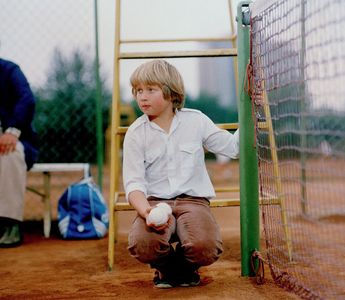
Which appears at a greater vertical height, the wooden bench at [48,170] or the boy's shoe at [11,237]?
the wooden bench at [48,170]

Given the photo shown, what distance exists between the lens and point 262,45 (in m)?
2.42

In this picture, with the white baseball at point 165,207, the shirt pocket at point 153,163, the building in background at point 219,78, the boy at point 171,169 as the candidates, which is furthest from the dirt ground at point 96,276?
the building in background at point 219,78

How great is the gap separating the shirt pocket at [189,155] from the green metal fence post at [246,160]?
207 millimetres

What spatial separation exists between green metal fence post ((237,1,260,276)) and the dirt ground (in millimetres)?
198

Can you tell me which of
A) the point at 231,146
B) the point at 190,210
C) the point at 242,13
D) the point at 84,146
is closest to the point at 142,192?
the point at 190,210

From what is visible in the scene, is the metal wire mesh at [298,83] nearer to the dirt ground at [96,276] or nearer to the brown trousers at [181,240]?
the dirt ground at [96,276]

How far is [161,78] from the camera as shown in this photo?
97.3 inches

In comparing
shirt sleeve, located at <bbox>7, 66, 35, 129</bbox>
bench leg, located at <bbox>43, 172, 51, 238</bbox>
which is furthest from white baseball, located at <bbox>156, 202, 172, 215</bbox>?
bench leg, located at <bbox>43, 172, 51, 238</bbox>

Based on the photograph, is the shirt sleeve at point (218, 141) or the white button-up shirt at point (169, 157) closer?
the white button-up shirt at point (169, 157)

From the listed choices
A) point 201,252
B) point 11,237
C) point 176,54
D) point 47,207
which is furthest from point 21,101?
point 201,252

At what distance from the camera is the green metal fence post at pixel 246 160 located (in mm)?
2520

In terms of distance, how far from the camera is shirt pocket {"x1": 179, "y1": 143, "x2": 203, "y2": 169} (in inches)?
97.9

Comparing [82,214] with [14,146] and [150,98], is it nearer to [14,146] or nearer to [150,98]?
[14,146]

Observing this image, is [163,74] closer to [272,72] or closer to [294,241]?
[272,72]
